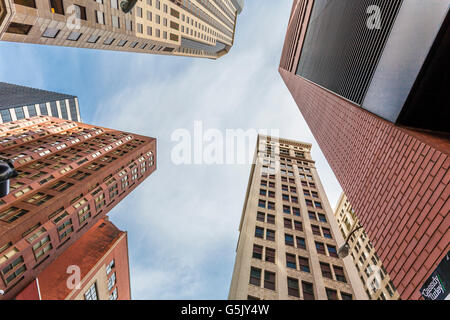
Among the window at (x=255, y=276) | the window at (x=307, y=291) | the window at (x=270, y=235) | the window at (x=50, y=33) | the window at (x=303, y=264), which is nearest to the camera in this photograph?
the window at (x=50, y=33)

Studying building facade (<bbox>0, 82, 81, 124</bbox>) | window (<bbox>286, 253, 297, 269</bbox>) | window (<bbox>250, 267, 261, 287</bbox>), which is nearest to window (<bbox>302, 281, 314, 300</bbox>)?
window (<bbox>286, 253, 297, 269</bbox>)

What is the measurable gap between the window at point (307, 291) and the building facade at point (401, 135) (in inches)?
487

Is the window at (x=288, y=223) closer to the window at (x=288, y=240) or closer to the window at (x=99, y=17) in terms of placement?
the window at (x=288, y=240)

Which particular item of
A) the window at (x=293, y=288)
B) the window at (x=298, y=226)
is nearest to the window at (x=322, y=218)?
the window at (x=298, y=226)

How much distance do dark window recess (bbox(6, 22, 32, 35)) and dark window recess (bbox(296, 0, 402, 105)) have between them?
30.3 m

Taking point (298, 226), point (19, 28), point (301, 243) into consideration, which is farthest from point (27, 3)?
point (298, 226)

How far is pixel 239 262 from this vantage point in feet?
93.0

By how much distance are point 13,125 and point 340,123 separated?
89.5 meters

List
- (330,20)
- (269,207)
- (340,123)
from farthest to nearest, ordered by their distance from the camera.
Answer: (269,207), (330,20), (340,123)

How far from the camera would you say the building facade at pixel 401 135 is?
11.3 m
